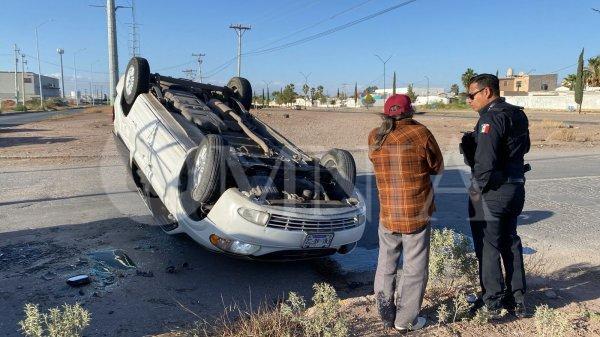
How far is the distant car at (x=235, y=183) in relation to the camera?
15.0ft

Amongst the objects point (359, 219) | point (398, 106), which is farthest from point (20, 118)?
point (398, 106)

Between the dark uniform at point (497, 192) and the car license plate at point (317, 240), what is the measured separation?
4.47ft

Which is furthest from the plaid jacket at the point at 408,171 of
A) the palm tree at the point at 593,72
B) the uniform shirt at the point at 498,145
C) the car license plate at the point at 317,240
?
the palm tree at the point at 593,72

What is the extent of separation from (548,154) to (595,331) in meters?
13.2

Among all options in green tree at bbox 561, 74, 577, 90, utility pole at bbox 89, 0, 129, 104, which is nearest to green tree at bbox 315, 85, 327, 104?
green tree at bbox 561, 74, 577, 90

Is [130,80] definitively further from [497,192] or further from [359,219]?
[497,192]

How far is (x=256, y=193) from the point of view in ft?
15.5

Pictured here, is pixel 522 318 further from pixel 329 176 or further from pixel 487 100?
pixel 329 176

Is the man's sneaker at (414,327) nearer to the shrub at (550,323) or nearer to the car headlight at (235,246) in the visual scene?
the shrub at (550,323)

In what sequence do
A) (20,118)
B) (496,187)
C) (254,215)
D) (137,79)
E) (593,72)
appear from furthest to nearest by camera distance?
(593,72), (20,118), (137,79), (254,215), (496,187)

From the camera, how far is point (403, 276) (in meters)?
3.56

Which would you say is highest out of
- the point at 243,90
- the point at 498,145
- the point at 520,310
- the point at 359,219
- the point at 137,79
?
the point at 137,79

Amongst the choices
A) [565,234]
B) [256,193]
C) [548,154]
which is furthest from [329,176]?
[548,154]

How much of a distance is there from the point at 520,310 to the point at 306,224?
187 centimetres
